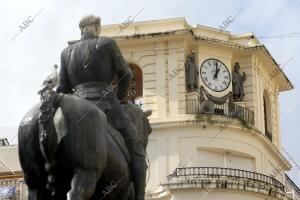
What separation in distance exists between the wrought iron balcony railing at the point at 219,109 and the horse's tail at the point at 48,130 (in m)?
37.6

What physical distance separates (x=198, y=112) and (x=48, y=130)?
124ft

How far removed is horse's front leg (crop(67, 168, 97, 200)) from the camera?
1126 centimetres

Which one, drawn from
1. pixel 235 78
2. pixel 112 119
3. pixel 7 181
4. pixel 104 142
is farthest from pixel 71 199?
pixel 235 78

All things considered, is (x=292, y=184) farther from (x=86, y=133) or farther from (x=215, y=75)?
(x=86, y=133)

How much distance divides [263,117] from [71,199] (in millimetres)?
41428

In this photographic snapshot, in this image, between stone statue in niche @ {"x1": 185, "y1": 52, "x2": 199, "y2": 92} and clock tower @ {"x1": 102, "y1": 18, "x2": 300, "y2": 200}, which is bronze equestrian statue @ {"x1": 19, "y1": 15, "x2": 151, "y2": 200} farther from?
stone statue in niche @ {"x1": 185, "y1": 52, "x2": 199, "y2": 92}

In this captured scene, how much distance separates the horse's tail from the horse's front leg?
293 mm

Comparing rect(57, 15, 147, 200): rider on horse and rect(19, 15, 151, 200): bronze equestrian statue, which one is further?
rect(57, 15, 147, 200): rider on horse

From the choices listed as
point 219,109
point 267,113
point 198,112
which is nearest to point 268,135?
point 267,113

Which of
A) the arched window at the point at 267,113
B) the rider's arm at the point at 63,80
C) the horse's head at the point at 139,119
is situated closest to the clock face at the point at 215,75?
the arched window at the point at 267,113

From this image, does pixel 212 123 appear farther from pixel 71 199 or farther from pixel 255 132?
pixel 71 199

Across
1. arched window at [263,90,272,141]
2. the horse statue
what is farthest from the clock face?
the horse statue

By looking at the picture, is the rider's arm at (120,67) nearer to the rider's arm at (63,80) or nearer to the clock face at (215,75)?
the rider's arm at (63,80)

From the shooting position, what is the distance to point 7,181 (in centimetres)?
4734
